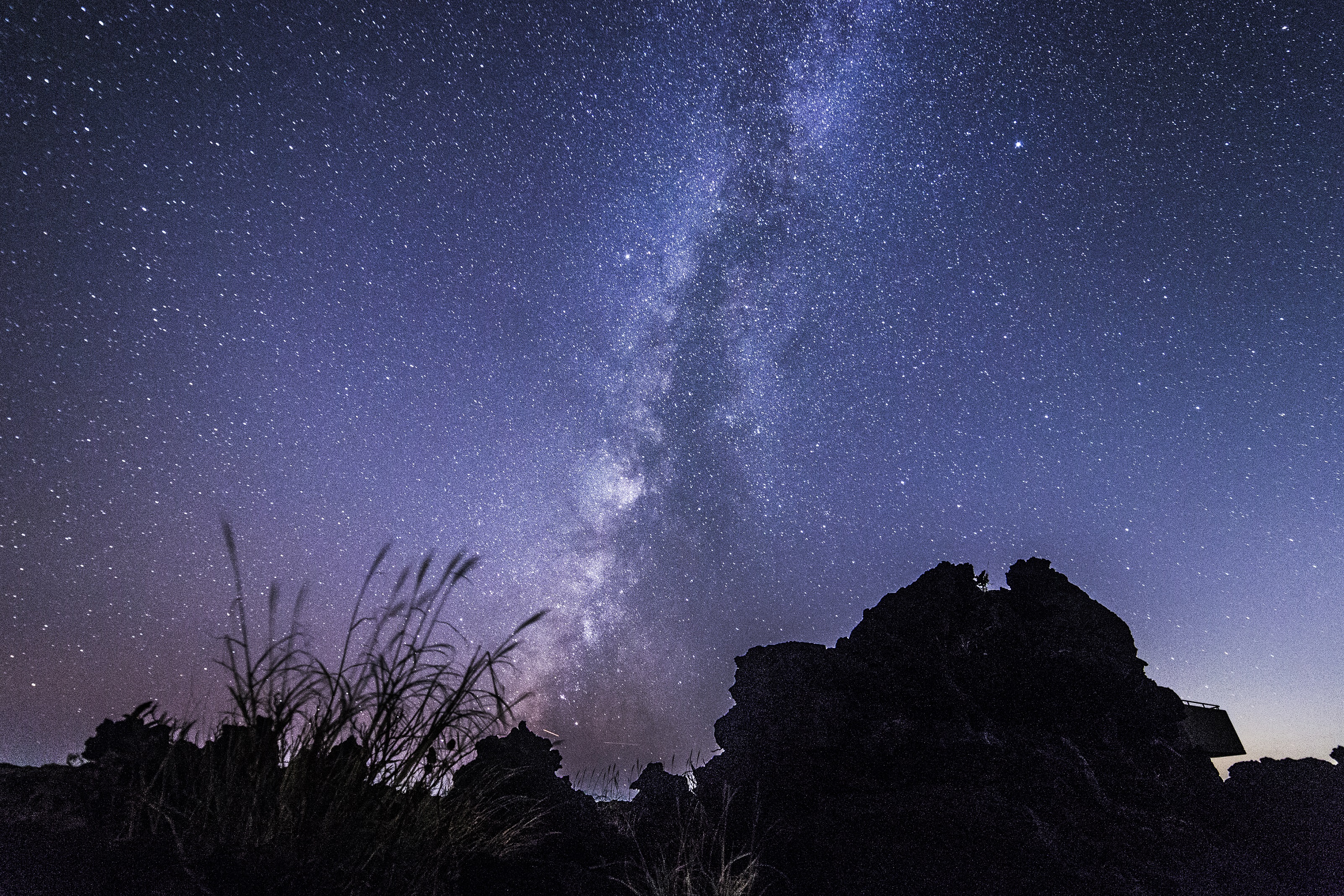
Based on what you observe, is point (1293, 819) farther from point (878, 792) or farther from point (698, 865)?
point (698, 865)

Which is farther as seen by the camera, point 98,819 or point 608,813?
point 608,813

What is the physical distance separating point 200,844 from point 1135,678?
268 inches

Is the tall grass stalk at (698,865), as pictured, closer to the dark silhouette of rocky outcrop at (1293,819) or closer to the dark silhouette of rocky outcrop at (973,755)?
the dark silhouette of rocky outcrop at (973,755)

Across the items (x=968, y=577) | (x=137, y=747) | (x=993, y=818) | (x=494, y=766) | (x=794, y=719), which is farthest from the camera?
(x=968, y=577)

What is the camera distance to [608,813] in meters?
4.74

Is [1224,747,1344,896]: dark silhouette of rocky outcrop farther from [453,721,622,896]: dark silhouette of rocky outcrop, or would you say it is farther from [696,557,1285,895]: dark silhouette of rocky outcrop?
[453,721,622,896]: dark silhouette of rocky outcrop

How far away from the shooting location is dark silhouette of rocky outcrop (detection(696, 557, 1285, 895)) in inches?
140

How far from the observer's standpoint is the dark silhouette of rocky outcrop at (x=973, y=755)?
356 centimetres

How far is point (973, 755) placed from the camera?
4824 mm

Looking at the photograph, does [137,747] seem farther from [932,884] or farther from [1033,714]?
[1033,714]

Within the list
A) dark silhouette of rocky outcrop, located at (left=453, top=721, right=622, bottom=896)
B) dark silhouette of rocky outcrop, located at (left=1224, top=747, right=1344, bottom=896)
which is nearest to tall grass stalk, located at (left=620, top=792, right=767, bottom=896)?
dark silhouette of rocky outcrop, located at (left=453, top=721, right=622, bottom=896)

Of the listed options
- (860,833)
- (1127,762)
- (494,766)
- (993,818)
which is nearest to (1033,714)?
(1127,762)

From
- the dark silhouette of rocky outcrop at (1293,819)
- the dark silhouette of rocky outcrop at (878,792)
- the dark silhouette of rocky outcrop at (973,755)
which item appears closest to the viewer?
the dark silhouette of rocky outcrop at (878,792)

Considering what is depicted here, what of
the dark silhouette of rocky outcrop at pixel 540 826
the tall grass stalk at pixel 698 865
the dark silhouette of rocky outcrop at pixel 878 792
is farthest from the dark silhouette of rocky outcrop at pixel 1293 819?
the dark silhouette of rocky outcrop at pixel 540 826
